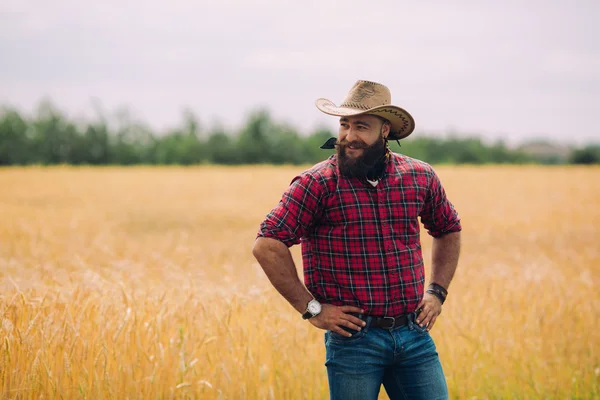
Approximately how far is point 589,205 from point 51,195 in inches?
Result: 645

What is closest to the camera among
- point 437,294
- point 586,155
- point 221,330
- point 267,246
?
point 267,246

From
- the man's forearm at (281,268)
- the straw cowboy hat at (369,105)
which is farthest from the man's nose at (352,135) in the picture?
the man's forearm at (281,268)

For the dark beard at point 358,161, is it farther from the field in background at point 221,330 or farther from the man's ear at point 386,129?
the field in background at point 221,330

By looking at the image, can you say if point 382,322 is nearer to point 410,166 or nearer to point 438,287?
point 438,287

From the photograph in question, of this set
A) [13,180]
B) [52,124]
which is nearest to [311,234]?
[13,180]

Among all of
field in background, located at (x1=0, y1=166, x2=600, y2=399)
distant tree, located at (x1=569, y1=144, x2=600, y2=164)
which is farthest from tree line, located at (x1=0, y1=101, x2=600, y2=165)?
field in background, located at (x1=0, y1=166, x2=600, y2=399)

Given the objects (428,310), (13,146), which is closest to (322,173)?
(428,310)

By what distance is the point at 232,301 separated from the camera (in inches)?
189

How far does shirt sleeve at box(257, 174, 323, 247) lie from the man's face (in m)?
0.19

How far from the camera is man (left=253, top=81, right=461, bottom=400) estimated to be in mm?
2828

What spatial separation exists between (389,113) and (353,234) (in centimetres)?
65

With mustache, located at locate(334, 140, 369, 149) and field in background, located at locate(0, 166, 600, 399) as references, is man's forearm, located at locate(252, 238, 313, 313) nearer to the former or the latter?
mustache, located at locate(334, 140, 369, 149)

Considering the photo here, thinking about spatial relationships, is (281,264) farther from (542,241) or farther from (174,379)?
(542,241)

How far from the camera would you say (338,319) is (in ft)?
9.32
